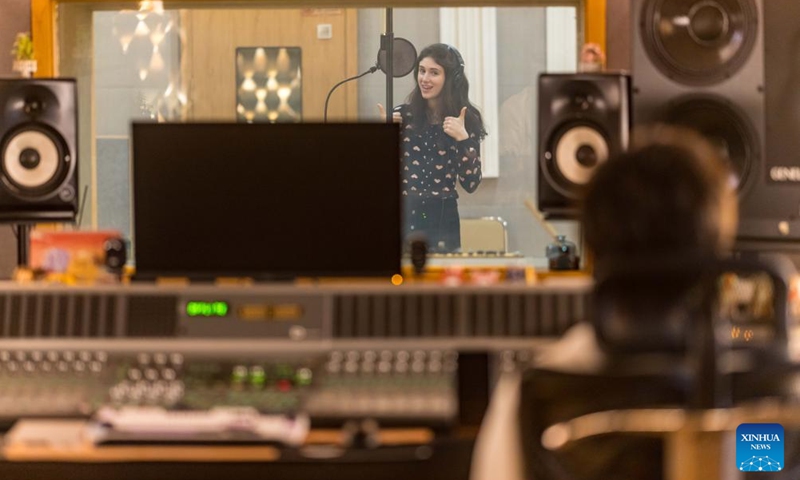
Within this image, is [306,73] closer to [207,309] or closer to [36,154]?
[36,154]

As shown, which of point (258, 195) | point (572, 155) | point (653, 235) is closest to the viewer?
point (653, 235)

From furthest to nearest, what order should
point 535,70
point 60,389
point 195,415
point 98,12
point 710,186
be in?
point 535,70, point 98,12, point 60,389, point 195,415, point 710,186

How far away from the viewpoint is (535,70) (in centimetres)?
348

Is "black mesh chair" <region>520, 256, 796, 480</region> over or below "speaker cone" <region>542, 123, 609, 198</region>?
below

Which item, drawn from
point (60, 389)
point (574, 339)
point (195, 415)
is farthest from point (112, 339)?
point (574, 339)

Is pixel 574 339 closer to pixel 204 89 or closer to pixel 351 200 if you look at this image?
pixel 351 200

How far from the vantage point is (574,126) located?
228 centimetres

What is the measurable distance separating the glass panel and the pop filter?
0.02m

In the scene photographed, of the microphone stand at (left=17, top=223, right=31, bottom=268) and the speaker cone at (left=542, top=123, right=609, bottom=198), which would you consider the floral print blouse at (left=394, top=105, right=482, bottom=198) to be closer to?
the speaker cone at (left=542, top=123, right=609, bottom=198)

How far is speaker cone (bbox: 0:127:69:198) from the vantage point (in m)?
2.28

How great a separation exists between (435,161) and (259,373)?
4.95ft

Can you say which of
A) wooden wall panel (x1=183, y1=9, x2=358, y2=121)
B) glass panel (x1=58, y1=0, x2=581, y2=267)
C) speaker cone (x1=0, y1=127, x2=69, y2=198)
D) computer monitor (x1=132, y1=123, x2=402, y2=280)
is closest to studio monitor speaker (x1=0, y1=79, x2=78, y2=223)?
speaker cone (x1=0, y1=127, x2=69, y2=198)

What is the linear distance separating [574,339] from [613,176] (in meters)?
0.29

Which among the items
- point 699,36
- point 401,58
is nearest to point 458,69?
point 401,58
